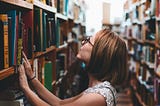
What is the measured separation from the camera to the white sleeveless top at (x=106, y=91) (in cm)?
183

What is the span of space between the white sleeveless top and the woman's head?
0.06 metres

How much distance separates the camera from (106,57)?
6.40 ft

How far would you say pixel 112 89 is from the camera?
1951 mm

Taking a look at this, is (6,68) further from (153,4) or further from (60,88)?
(153,4)

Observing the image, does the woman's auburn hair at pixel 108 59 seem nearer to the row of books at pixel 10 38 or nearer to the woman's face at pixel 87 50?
the woman's face at pixel 87 50

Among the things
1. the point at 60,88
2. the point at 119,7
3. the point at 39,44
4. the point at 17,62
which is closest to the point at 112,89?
the point at 17,62

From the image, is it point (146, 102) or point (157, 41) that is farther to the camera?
point (146, 102)

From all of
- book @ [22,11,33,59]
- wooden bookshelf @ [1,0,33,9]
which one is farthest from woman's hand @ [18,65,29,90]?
wooden bookshelf @ [1,0,33,9]

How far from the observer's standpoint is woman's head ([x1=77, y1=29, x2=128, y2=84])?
6.40 feet

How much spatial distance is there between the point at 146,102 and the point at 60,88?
169 centimetres

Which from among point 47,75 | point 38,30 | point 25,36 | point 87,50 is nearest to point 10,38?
point 25,36

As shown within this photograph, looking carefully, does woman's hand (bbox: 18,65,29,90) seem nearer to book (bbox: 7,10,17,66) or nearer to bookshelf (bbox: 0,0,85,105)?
bookshelf (bbox: 0,0,85,105)

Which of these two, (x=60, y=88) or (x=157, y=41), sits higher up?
(x=157, y=41)

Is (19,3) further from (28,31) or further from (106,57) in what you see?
(106,57)
